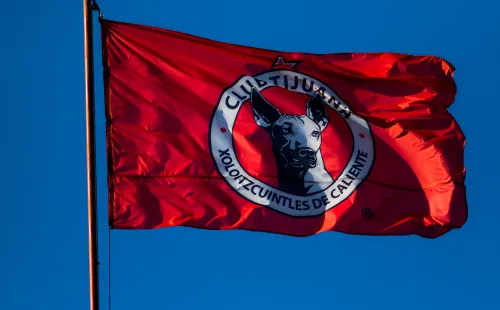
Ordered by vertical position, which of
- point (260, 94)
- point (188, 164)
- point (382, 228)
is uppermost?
point (260, 94)

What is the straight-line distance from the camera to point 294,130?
18859 mm

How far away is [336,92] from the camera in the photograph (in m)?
19.5

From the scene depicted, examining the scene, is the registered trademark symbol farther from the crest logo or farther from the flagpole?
the flagpole

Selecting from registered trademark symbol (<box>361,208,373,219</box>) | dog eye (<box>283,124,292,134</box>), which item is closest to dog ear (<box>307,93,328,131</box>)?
dog eye (<box>283,124,292,134</box>)

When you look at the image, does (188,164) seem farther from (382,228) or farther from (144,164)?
(382,228)

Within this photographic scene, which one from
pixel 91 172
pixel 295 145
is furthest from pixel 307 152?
pixel 91 172

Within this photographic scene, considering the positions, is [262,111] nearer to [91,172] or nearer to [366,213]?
[366,213]

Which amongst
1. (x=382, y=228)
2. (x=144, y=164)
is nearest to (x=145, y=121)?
(x=144, y=164)

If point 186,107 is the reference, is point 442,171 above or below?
below

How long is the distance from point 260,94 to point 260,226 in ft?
8.74

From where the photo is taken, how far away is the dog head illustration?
18594 millimetres

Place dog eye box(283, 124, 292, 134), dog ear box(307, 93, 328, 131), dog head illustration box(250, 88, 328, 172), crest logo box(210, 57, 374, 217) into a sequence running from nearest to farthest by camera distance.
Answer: crest logo box(210, 57, 374, 217)
dog head illustration box(250, 88, 328, 172)
dog eye box(283, 124, 292, 134)
dog ear box(307, 93, 328, 131)

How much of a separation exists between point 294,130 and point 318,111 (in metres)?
0.71

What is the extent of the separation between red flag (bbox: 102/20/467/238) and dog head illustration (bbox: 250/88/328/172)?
0.02m
